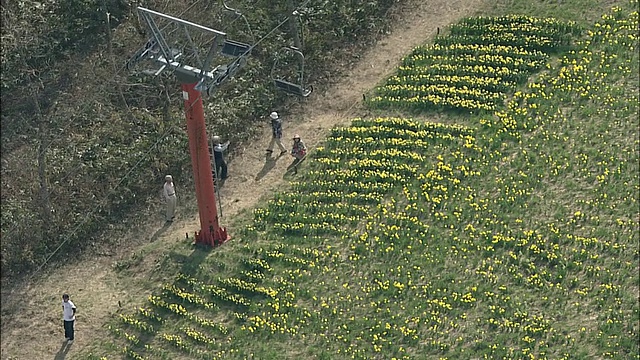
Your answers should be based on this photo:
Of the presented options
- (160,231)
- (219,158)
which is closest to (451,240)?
(219,158)

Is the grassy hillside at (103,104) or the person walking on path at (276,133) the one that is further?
the person walking on path at (276,133)

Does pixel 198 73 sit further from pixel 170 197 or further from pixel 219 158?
pixel 219 158

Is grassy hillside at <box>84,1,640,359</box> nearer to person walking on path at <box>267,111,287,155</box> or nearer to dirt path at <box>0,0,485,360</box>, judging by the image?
dirt path at <box>0,0,485,360</box>

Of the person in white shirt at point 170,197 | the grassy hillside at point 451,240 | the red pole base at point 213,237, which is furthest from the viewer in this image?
the person in white shirt at point 170,197

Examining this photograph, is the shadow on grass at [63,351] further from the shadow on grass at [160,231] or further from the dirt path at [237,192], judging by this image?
the shadow on grass at [160,231]

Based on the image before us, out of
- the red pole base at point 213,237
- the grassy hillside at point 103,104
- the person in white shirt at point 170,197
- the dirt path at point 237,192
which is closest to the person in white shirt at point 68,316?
the dirt path at point 237,192

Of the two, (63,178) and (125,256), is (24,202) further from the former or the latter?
(125,256)
